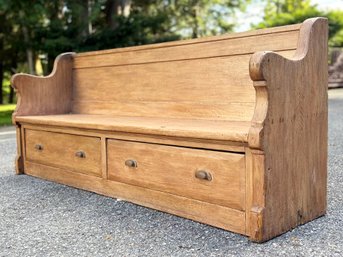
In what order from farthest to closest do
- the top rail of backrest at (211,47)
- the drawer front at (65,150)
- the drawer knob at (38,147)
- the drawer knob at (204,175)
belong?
the drawer knob at (38,147), the drawer front at (65,150), the top rail of backrest at (211,47), the drawer knob at (204,175)

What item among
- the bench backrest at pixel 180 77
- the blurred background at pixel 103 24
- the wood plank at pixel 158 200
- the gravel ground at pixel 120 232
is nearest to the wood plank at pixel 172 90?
the bench backrest at pixel 180 77

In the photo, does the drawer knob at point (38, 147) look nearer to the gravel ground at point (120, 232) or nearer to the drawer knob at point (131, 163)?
the gravel ground at point (120, 232)

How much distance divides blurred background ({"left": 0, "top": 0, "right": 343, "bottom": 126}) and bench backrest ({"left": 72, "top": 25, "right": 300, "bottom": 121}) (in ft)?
17.1

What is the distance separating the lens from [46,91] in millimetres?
3889

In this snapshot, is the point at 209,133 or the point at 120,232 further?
the point at 120,232

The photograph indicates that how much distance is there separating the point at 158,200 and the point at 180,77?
905 mm

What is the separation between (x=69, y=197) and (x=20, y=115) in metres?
1.13

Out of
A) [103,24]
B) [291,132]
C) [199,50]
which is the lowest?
[291,132]

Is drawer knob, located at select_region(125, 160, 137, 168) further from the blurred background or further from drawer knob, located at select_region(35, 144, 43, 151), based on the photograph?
the blurred background

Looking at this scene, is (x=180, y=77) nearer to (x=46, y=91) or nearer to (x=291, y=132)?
(x=291, y=132)

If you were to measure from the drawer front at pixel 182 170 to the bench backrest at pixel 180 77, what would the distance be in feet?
1.54

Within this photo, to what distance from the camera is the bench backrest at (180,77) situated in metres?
2.54

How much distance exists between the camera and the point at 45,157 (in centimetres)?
349

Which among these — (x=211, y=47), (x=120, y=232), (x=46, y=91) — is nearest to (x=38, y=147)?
(x=46, y=91)
